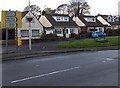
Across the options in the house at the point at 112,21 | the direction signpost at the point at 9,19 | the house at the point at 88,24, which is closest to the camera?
the direction signpost at the point at 9,19

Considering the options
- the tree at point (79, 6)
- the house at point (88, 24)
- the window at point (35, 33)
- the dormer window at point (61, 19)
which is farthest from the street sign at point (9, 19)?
the tree at point (79, 6)

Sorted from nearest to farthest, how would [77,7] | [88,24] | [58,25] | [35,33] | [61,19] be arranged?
1. [35,33]
2. [58,25]
3. [61,19]
4. [88,24]
5. [77,7]

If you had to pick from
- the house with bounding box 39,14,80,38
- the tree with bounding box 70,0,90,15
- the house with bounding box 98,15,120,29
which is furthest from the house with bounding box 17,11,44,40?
the tree with bounding box 70,0,90,15

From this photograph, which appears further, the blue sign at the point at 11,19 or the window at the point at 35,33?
the window at the point at 35,33

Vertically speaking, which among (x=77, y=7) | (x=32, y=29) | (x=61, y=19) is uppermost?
(x=77, y=7)

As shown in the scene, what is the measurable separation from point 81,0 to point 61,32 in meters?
29.7

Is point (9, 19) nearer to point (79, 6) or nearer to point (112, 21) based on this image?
point (112, 21)

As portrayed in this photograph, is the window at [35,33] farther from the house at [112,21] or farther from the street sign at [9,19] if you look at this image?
the house at [112,21]

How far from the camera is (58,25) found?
4728 cm

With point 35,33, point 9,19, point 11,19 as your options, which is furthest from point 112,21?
point 9,19

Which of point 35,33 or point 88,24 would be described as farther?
point 88,24

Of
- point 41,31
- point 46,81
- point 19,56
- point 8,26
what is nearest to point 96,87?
point 46,81

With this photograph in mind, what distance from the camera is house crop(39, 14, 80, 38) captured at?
153ft

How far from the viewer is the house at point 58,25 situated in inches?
1836
